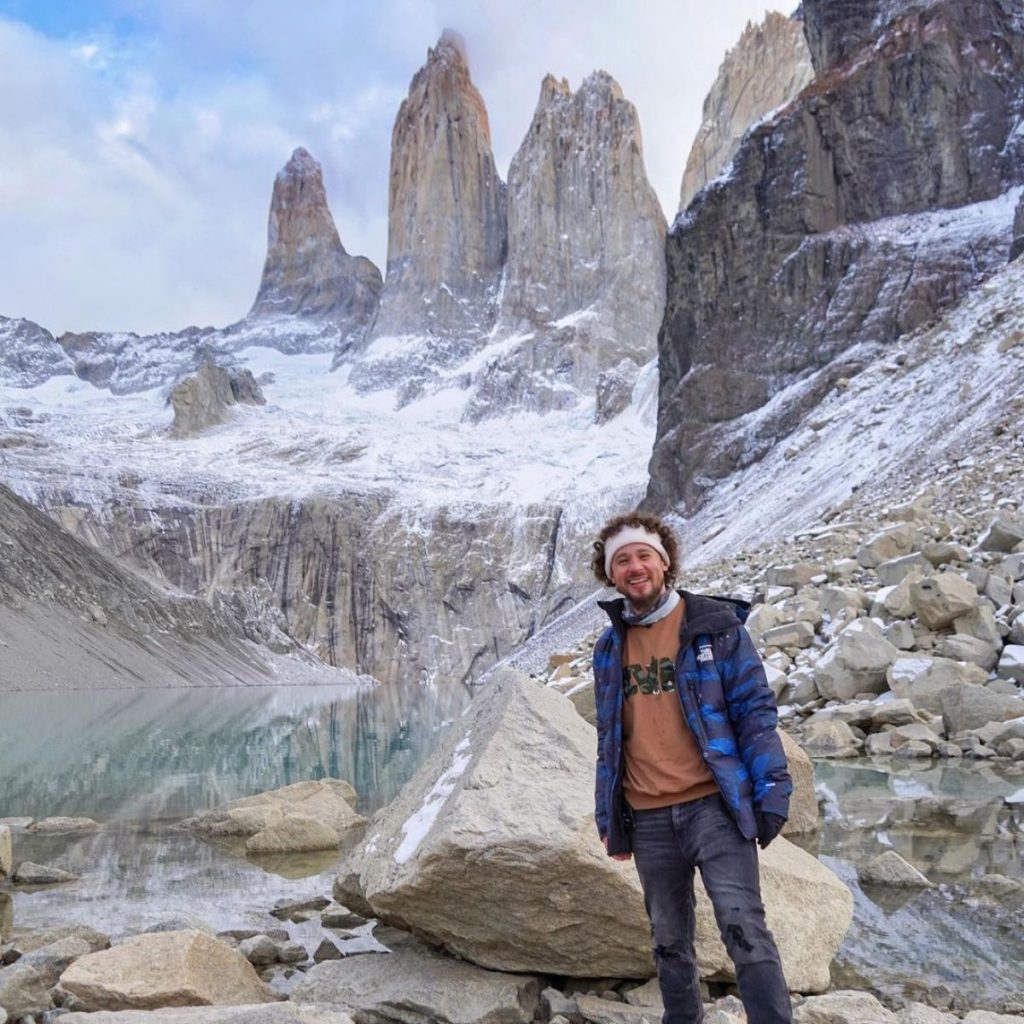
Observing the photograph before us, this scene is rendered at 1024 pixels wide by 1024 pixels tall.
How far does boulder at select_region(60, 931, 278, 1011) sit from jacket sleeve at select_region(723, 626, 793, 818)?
3.20 m

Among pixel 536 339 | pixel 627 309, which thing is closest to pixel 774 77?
pixel 627 309

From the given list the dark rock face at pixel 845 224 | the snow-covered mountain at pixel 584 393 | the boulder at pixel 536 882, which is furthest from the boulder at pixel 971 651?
the dark rock face at pixel 845 224

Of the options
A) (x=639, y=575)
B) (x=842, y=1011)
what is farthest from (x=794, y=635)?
(x=639, y=575)

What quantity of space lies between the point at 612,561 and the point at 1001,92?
62.1 m

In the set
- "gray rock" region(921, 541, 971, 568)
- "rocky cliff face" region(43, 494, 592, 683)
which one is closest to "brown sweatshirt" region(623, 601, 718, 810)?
"gray rock" region(921, 541, 971, 568)

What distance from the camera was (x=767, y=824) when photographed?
3668 mm

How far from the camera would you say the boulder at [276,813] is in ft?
37.6

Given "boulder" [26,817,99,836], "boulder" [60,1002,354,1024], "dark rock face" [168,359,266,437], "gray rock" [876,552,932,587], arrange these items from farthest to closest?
"dark rock face" [168,359,266,437] → "gray rock" [876,552,932,587] → "boulder" [26,817,99,836] → "boulder" [60,1002,354,1024]

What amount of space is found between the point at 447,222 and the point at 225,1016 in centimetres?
16991

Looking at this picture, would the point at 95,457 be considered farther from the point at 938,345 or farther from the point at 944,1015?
the point at 944,1015

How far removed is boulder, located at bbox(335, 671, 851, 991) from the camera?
4941 millimetres

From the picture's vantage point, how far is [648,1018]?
15.6ft

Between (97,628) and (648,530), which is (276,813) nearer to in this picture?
(648,530)

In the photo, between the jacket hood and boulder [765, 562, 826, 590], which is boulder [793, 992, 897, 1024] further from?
boulder [765, 562, 826, 590]
